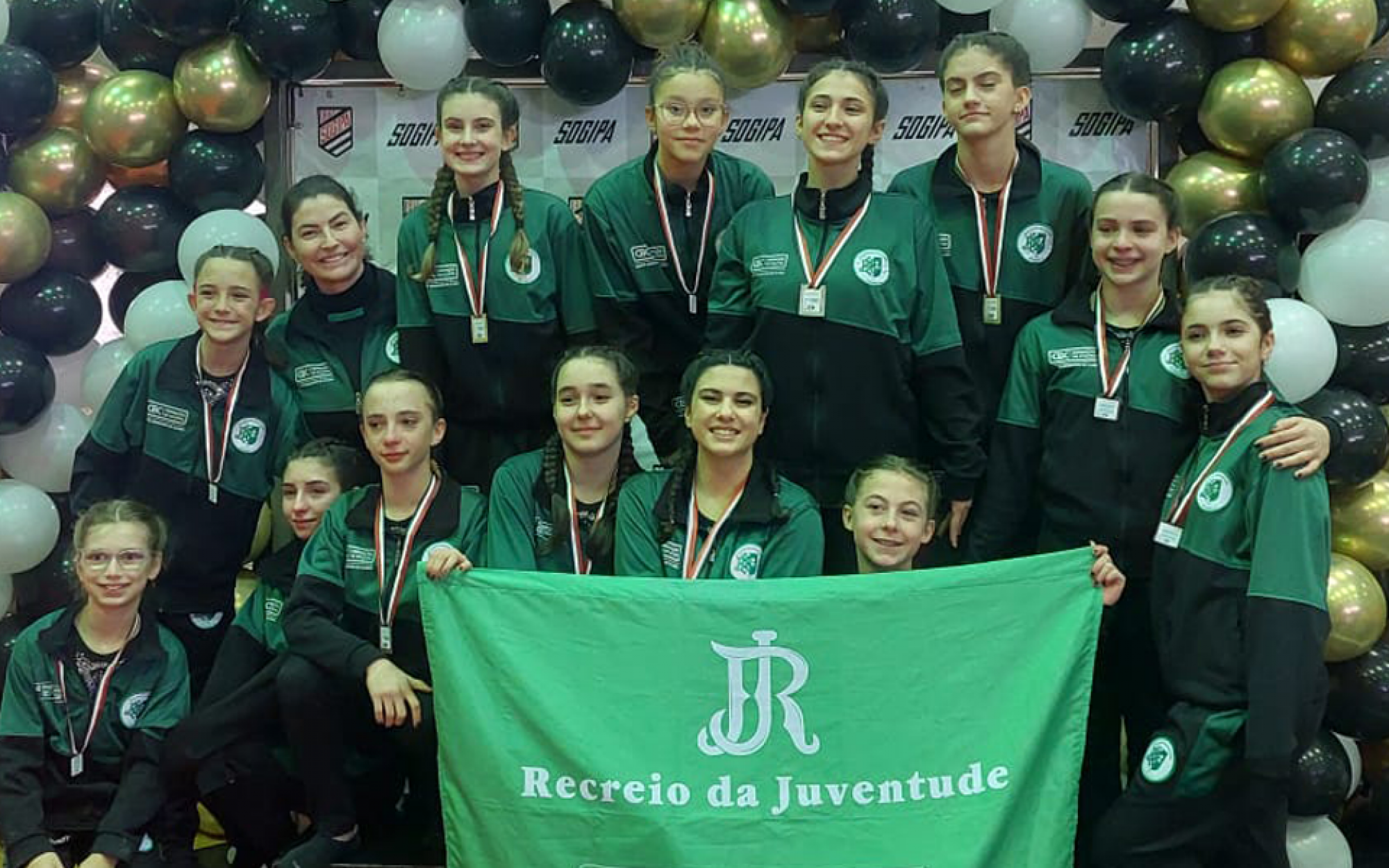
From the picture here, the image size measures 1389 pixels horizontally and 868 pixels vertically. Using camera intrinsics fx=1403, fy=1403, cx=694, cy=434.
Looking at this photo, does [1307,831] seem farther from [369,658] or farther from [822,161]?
[369,658]

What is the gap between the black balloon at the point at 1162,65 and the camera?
4391mm

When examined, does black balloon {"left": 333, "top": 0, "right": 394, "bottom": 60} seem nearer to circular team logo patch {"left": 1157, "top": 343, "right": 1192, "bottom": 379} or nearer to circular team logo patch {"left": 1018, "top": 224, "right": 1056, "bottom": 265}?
circular team logo patch {"left": 1018, "top": 224, "right": 1056, "bottom": 265}

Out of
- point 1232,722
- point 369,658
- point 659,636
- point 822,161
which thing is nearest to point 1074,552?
point 1232,722

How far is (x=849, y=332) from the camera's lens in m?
3.82

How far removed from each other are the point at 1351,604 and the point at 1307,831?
682mm

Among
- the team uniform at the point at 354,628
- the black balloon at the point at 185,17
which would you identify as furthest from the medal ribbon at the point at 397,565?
the black balloon at the point at 185,17

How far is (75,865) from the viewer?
387cm

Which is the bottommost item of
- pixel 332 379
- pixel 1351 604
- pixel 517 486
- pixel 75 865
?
pixel 75 865

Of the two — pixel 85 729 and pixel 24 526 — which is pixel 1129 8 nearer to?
pixel 85 729

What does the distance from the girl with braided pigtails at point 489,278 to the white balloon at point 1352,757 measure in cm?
265

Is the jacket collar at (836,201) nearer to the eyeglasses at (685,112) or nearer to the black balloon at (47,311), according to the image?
the eyeglasses at (685,112)

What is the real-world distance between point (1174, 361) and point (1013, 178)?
0.75 metres

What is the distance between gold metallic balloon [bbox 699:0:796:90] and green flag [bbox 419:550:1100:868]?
6.63 feet

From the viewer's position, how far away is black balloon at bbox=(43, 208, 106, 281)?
4.88 m
